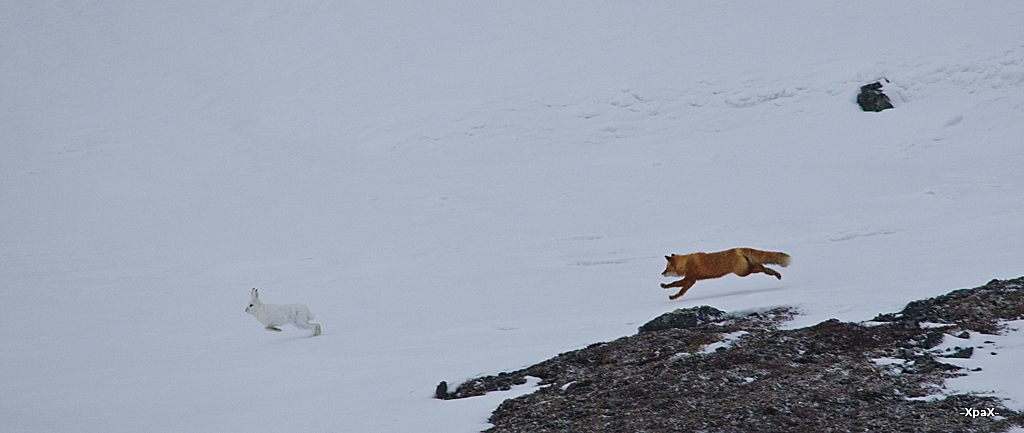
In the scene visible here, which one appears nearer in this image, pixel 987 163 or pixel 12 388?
pixel 12 388

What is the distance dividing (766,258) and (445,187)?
1216 centimetres

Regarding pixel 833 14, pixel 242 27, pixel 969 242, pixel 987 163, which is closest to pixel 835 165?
pixel 987 163

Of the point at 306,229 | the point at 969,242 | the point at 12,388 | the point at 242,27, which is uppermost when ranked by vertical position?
the point at 242,27

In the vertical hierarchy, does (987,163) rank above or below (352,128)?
below

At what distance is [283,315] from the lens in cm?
1037

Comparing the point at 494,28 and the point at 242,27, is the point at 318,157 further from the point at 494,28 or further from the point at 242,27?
the point at 242,27

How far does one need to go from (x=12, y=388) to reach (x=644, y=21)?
2821 cm

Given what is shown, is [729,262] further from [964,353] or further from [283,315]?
[283,315]

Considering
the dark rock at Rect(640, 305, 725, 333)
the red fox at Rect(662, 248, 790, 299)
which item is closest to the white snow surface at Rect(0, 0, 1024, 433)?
the red fox at Rect(662, 248, 790, 299)

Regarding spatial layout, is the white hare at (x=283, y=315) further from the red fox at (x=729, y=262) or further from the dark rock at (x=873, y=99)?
the dark rock at (x=873, y=99)

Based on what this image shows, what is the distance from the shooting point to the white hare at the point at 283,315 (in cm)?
1027

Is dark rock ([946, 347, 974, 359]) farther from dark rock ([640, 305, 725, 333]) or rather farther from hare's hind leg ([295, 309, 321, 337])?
hare's hind leg ([295, 309, 321, 337])

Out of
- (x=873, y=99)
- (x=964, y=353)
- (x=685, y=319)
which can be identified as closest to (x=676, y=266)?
(x=685, y=319)

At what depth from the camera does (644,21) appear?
32281 mm
